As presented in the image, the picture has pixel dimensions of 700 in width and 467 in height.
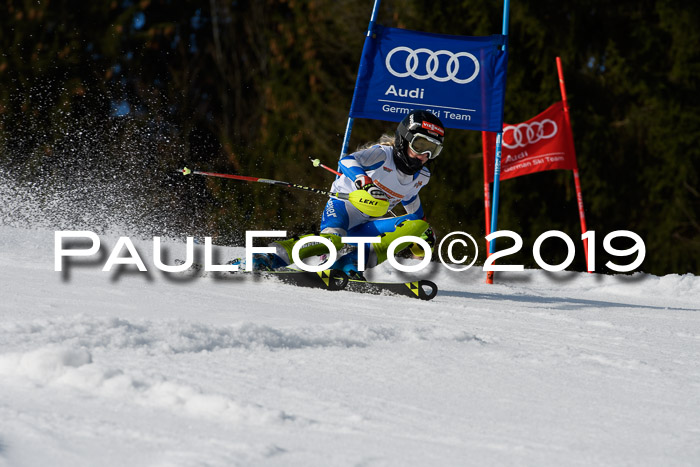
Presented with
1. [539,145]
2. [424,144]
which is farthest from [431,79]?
[539,145]

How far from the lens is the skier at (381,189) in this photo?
5.48m

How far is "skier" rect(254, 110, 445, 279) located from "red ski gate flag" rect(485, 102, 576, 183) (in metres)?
3.75

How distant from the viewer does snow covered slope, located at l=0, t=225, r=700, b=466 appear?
189 cm

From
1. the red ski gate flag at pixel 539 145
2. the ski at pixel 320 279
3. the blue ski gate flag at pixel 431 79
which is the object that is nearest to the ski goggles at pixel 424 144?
the ski at pixel 320 279

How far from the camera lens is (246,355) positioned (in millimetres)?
2756

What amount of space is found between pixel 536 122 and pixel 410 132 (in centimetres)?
432

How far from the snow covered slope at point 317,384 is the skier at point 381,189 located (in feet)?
3.76

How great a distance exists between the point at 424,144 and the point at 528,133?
4.24 m

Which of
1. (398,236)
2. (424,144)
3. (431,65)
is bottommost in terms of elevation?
(398,236)

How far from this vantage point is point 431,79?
24.2 feet

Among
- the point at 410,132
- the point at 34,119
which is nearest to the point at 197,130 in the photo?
the point at 34,119

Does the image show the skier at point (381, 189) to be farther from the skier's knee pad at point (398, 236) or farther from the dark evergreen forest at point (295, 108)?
the dark evergreen forest at point (295, 108)

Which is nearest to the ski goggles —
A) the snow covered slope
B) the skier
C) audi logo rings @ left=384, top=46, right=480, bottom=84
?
the skier

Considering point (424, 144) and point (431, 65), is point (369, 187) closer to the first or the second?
point (424, 144)
